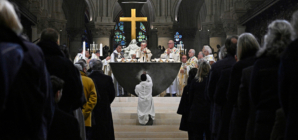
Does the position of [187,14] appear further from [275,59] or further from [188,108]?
[275,59]

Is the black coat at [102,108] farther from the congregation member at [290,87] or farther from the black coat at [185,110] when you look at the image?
the congregation member at [290,87]

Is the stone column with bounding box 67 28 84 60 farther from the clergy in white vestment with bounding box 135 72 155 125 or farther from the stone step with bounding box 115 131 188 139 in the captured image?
the stone step with bounding box 115 131 188 139

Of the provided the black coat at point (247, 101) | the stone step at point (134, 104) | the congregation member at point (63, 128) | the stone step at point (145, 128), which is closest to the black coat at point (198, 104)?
the black coat at point (247, 101)

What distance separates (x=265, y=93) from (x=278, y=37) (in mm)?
475

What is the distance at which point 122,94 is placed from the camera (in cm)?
1429

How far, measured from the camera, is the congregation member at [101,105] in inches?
265

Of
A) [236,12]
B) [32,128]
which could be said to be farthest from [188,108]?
[236,12]

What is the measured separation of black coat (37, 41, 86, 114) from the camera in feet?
13.8

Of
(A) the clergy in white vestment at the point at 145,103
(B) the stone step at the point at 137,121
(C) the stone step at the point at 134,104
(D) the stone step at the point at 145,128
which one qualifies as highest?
(A) the clergy in white vestment at the point at 145,103

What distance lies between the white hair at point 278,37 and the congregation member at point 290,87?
0.69m

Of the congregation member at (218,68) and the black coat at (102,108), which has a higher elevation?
the congregation member at (218,68)

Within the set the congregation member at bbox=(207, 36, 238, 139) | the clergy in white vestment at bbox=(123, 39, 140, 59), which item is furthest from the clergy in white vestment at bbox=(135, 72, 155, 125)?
the congregation member at bbox=(207, 36, 238, 139)

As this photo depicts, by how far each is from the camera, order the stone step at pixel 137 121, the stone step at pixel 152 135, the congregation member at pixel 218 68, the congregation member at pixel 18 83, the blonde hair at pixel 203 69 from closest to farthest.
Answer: the congregation member at pixel 18 83 < the congregation member at pixel 218 68 < the blonde hair at pixel 203 69 < the stone step at pixel 152 135 < the stone step at pixel 137 121

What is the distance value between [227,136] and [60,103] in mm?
1876
